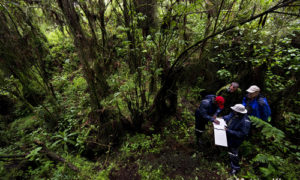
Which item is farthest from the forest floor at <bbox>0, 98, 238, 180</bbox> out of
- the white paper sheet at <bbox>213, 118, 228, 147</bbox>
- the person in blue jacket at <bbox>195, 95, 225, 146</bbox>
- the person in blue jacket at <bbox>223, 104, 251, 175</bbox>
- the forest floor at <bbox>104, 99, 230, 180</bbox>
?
the white paper sheet at <bbox>213, 118, 228, 147</bbox>

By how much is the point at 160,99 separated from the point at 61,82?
18.8 ft

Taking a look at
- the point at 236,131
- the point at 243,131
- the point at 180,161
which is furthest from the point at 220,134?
the point at 180,161

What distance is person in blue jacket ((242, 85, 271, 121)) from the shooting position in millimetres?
2924

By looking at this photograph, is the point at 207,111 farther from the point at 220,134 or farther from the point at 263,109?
the point at 263,109

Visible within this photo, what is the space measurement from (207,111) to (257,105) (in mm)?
1261

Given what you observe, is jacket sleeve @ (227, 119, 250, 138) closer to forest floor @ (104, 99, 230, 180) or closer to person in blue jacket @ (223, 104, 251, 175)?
person in blue jacket @ (223, 104, 251, 175)

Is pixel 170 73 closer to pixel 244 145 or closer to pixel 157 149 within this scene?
pixel 157 149

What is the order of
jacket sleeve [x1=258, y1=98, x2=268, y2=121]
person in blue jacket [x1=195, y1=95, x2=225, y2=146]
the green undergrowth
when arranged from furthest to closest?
person in blue jacket [x1=195, y1=95, x2=225, y2=146]
jacket sleeve [x1=258, y1=98, x2=268, y2=121]
the green undergrowth

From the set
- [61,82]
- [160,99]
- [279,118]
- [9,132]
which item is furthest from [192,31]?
[9,132]

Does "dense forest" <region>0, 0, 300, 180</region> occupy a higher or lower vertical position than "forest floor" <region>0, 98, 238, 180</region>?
higher

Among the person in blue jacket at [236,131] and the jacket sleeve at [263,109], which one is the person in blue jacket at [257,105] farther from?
the person in blue jacket at [236,131]

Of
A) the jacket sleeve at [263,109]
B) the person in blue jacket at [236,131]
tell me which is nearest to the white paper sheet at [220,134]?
the person in blue jacket at [236,131]

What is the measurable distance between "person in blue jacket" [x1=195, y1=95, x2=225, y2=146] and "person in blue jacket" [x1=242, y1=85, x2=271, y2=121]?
2.58 ft

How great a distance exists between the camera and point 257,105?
3.04m
